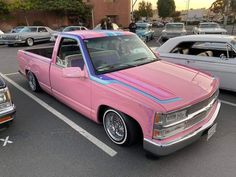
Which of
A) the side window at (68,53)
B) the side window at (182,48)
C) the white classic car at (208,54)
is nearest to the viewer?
the side window at (68,53)

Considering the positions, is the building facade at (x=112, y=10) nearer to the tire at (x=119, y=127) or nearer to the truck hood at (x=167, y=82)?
the truck hood at (x=167, y=82)

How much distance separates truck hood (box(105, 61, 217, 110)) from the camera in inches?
116

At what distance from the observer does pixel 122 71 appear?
366 cm

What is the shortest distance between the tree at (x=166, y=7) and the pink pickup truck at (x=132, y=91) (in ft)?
249

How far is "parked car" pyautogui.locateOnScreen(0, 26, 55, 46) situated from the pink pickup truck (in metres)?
14.5

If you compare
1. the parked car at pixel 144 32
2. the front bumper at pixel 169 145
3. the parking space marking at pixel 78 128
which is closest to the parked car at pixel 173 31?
the parked car at pixel 144 32

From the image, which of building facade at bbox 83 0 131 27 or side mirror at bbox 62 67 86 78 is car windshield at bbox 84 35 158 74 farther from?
building facade at bbox 83 0 131 27

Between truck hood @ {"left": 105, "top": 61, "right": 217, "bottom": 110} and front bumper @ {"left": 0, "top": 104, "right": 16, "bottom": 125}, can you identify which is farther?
front bumper @ {"left": 0, "top": 104, "right": 16, "bottom": 125}

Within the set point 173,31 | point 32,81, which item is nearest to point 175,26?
point 173,31

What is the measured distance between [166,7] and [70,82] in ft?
252

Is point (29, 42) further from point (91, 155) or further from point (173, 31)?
point (91, 155)

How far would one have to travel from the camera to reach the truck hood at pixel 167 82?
2.94 m

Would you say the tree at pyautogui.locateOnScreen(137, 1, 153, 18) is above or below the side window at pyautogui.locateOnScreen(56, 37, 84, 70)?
above

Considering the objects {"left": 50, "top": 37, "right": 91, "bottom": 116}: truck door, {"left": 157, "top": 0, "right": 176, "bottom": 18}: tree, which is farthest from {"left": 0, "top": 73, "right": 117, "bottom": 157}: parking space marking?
{"left": 157, "top": 0, "right": 176, "bottom": 18}: tree
